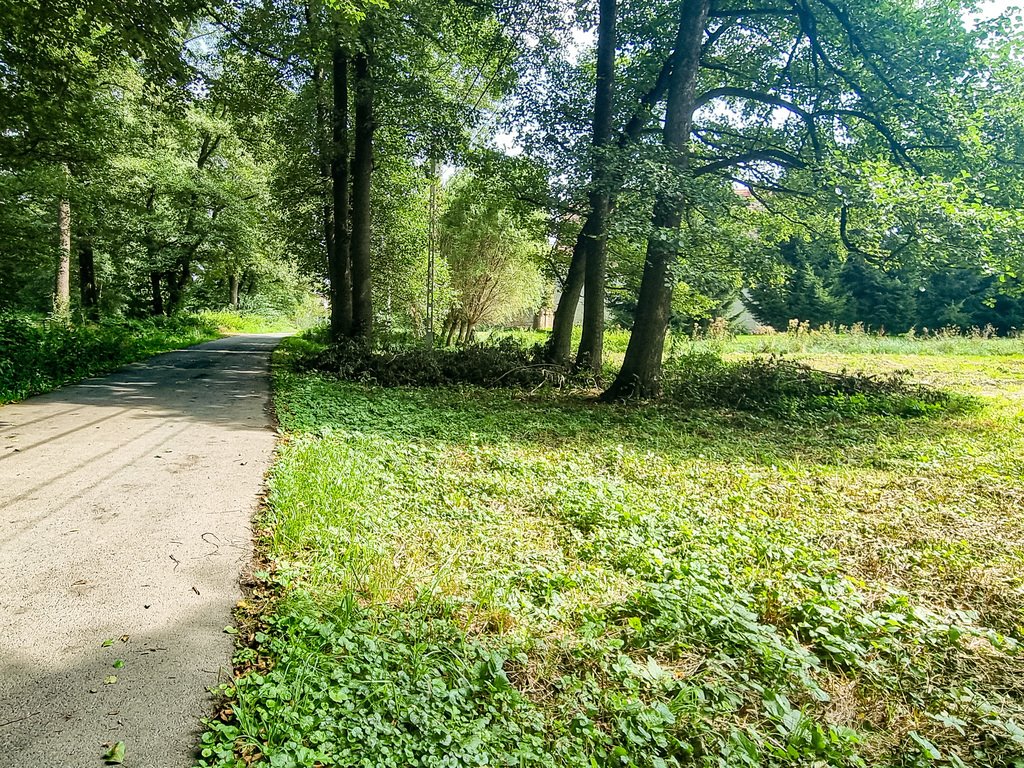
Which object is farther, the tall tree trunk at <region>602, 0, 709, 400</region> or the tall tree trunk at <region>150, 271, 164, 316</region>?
the tall tree trunk at <region>150, 271, 164, 316</region>

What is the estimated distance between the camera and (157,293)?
25484 millimetres

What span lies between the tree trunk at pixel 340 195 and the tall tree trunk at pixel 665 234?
768 cm

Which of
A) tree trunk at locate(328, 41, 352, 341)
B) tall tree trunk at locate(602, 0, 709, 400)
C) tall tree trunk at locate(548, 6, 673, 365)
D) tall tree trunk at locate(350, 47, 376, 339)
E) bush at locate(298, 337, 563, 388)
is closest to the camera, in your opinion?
tall tree trunk at locate(602, 0, 709, 400)

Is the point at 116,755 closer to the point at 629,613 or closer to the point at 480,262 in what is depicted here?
the point at 629,613

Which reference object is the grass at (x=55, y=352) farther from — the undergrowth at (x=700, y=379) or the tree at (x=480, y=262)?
the tree at (x=480, y=262)

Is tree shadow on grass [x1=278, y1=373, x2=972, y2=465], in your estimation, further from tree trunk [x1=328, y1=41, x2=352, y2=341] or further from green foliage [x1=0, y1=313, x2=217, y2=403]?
tree trunk [x1=328, y1=41, x2=352, y2=341]

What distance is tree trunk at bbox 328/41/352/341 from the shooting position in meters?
13.6

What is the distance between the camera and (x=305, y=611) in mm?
2924

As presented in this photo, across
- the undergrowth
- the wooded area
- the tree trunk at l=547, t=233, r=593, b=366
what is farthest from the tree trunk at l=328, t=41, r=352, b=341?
the tree trunk at l=547, t=233, r=593, b=366

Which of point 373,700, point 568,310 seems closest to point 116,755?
point 373,700

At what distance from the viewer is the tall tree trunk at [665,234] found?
8820mm

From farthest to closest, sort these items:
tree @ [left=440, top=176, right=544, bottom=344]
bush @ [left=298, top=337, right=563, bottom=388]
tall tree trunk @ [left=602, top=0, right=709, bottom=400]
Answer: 1. tree @ [left=440, top=176, right=544, bottom=344]
2. bush @ [left=298, top=337, right=563, bottom=388]
3. tall tree trunk @ [left=602, top=0, right=709, bottom=400]

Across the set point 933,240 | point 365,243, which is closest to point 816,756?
point 933,240

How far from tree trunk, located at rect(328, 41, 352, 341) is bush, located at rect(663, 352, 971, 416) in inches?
343
